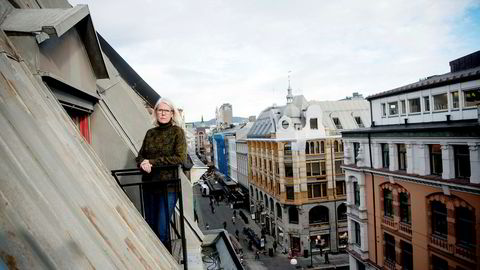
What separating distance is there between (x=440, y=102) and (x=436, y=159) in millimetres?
3220

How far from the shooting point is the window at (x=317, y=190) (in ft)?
121

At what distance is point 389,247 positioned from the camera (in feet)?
70.8

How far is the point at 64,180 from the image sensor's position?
2.03 m

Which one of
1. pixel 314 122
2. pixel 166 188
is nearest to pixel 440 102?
pixel 166 188

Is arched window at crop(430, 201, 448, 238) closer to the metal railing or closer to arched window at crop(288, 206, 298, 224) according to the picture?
the metal railing

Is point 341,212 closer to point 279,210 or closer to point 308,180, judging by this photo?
point 308,180

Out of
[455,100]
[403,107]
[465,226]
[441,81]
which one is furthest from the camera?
[403,107]

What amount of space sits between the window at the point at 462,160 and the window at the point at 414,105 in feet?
14.0

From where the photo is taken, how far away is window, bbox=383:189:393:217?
2100 cm

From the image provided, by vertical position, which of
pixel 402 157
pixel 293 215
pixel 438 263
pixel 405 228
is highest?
pixel 402 157

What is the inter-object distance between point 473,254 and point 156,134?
16894 mm

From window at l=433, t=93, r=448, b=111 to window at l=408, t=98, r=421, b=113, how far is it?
132 cm

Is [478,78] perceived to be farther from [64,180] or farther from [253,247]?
[253,247]

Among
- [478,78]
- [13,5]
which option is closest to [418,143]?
[478,78]
